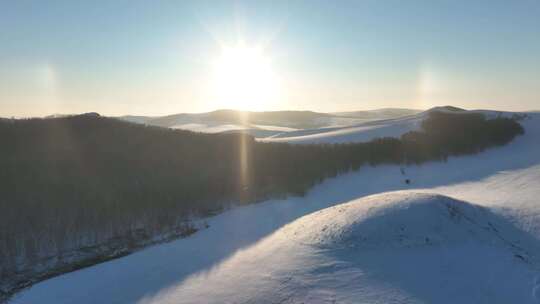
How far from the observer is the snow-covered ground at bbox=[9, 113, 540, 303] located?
374 inches

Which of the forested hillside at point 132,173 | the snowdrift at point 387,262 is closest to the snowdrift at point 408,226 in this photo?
the snowdrift at point 387,262

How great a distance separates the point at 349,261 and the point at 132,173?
1938 cm

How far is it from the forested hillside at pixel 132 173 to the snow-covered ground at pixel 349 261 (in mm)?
3264

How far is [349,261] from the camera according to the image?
11.3 metres

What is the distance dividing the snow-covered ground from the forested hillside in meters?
3.26

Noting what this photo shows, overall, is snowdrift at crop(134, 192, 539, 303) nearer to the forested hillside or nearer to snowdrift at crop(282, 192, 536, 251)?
snowdrift at crop(282, 192, 536, 251)

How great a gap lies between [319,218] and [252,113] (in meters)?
164

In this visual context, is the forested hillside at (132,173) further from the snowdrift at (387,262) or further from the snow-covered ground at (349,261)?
the snowdrift at (387,262)

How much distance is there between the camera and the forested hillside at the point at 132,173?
16234 mm

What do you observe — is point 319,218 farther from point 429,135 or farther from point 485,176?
point 429,135

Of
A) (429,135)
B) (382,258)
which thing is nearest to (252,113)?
(429,135)

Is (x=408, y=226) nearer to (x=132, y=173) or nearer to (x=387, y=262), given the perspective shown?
(x=387, y=262)

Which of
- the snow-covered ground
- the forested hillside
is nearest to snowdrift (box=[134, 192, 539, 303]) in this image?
the snow-covered ground

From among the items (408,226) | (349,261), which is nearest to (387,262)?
(349,261)
